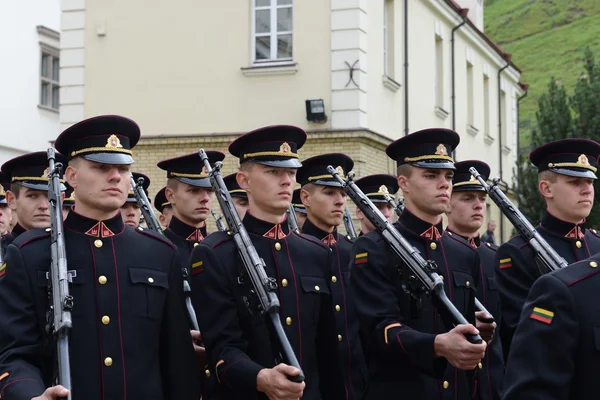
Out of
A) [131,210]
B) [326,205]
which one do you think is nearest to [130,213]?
[131,210]

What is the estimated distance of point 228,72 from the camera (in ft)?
61.1

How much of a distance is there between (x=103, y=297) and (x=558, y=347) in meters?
2.23

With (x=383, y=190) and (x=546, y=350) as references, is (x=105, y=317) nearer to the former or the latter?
(x=546, y=350)

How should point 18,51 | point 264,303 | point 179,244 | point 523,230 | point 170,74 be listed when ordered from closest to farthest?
point 264,303
point 523,230
point 179,244
point 170,74
point 18,51

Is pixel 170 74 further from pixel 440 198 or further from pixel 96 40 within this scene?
pixel 440 198

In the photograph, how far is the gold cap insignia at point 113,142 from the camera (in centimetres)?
535

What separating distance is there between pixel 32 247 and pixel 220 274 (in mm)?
1042

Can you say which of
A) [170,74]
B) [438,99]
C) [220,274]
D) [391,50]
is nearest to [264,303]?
[220,274]

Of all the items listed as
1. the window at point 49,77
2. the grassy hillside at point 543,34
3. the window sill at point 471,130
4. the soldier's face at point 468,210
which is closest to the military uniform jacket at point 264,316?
the soldier's face at point 468,210

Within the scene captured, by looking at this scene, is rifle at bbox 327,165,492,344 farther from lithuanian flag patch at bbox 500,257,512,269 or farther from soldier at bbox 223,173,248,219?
soldier at bbox 223,173,248,219

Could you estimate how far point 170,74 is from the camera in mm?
18922

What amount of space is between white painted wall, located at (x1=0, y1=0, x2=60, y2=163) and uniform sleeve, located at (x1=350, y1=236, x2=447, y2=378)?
20794mm

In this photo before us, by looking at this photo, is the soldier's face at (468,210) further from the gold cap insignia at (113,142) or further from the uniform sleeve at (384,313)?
the gold cap insignia at (113,142)

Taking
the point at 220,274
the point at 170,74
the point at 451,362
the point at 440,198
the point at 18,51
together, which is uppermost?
the point at 18,51
